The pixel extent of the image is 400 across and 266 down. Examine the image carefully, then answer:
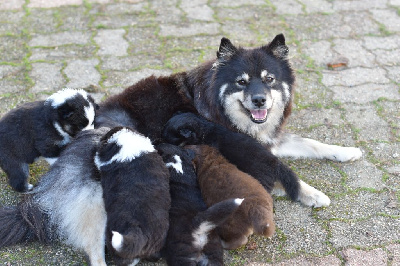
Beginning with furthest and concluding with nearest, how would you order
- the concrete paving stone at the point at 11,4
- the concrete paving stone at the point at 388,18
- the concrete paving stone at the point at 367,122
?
the concrete paving stone at the point at 11,4, the concrete paving stone at the point at 388,18, the concrete paving stone at the point at 367,122

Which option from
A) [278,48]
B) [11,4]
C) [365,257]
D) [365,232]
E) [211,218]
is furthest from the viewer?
[11,4]

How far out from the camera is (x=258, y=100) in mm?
4266

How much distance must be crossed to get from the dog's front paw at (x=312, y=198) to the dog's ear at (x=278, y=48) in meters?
1.28

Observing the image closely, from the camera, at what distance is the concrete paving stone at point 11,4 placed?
25.6 ft

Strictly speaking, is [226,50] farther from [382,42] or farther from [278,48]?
[382,42]

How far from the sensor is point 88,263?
3572 mm

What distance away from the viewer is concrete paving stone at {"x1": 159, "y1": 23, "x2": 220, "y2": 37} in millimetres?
7258

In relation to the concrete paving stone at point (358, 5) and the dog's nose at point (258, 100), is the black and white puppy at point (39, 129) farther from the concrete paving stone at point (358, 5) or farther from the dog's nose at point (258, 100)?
the concrete paving stone at point (358, 5)

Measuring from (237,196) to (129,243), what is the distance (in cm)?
93

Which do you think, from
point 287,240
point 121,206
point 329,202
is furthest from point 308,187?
point 121,206

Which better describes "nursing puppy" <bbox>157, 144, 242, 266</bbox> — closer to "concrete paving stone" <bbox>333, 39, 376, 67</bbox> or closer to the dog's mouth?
the dog's mouth

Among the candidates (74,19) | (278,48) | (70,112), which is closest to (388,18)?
(278,48)

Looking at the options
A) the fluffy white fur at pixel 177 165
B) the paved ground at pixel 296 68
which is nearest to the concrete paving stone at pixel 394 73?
the paved ground at pixel 296 68

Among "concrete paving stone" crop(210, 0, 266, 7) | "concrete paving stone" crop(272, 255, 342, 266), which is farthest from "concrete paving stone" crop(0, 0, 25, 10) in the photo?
"concrete paving stone" crop(272, 255, 342, 266)
